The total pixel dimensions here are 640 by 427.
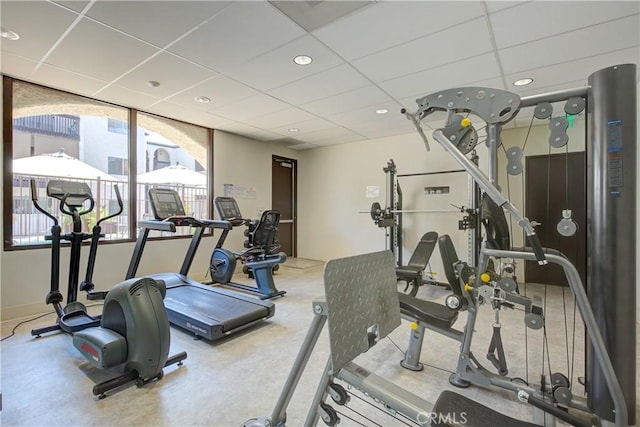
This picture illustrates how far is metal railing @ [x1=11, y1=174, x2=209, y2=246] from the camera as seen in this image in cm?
321

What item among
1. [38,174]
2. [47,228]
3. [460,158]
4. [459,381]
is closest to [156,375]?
[459,381]

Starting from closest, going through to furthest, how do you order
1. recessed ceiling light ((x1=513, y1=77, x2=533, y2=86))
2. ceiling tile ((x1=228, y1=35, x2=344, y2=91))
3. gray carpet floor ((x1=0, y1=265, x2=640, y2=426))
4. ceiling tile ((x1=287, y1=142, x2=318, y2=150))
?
gray carpet floor ((x1=0, y1=265, x2=640, y2=426)) < ceiling tile ((x1=228, y1=35, x2=344, y2=91)) < recessed ceiling light ((x1=513, y1=77, x2=533, y2=86)) < ceiling tile ((x1=287, y1=142, x2=318, y2=150))

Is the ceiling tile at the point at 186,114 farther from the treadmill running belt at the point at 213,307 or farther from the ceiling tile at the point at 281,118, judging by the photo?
the treadmill running belt at the point at 213,307

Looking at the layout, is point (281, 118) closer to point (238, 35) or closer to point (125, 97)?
point (125, 97)

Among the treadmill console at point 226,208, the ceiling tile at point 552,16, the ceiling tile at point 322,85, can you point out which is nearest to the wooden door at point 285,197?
the treadmill console at point 226,208

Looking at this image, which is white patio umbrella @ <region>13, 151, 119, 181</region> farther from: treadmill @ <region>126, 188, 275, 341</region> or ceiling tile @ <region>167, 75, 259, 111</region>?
ceiling tile @ <region>167, 75, 259, 111</region>

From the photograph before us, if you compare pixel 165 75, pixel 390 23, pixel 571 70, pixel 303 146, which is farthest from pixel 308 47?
pixel 303 146

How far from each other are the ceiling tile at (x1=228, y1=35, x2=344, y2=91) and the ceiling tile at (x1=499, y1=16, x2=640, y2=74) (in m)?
1.52

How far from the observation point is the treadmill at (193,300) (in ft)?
8.73

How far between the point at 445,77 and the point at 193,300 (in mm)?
3537

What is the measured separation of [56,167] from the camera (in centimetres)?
343

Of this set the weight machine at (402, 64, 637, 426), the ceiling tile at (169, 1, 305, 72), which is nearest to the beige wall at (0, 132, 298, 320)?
the ceiling tile at (169, 1, 305, 72)

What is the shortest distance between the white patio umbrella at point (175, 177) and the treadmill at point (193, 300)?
1.07 meters

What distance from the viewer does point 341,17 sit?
2.05 metres
